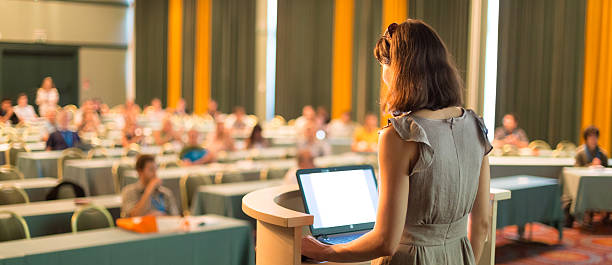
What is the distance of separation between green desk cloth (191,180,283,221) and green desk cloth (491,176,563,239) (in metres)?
2.18

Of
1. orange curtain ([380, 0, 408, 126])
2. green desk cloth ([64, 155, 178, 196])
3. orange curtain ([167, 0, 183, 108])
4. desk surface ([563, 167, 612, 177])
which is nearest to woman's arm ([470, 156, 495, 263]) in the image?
desk surface ([563, 167, 612, 177])

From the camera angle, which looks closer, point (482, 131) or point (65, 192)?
point (482, 131)

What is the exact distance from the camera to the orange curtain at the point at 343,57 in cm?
1515

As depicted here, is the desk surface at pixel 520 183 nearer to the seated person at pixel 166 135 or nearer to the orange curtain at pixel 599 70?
the orange curtain at pixel 599 70

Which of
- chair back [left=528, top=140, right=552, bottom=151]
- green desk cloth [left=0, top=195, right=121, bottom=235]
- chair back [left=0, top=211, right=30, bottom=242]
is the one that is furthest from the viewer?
chair back [left=528, top=140, right=552, bottom=151]

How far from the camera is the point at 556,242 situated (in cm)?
679

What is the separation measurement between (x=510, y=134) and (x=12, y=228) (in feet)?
26.2

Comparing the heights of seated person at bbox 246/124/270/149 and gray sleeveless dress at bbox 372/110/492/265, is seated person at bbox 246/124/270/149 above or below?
below

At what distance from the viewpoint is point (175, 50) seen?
19.8 metres

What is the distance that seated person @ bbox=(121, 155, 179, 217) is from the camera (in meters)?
5.38

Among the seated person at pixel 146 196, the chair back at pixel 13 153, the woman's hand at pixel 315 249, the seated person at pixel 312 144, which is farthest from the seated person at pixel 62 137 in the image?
the woman's hand at pixel 315 249

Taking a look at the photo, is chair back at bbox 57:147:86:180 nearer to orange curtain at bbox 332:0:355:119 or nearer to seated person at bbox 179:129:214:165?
seated person at bbox 179:129:214:165

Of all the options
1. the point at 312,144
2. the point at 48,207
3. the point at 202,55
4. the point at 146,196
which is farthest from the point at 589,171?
the point at 202,55

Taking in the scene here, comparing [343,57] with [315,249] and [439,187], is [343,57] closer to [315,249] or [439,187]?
[315,249]
